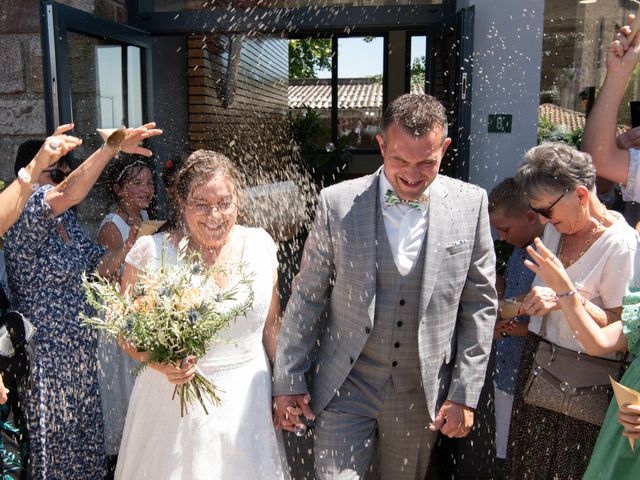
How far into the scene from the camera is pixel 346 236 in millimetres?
2947

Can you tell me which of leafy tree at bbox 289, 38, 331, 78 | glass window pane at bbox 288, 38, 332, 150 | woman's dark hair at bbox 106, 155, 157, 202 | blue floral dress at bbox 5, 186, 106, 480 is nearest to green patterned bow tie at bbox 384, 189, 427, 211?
blue floral dress at bbox 5, 186, 106, 480

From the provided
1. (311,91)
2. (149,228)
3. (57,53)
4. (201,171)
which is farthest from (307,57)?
(201,171)

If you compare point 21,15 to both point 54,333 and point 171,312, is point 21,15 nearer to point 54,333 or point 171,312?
point 54,333

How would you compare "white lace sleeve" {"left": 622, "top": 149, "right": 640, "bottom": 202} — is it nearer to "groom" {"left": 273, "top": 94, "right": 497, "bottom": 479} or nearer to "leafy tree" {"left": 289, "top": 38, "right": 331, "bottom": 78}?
"groom" {"left": 273, "top": 94, "right": 497, "bottom": 479}

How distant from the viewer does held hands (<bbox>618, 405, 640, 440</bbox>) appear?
Answer: 8.35 ft

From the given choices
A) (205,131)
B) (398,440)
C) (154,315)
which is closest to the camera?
(154,315)

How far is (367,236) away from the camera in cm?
292

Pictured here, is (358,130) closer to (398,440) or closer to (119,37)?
(119,37)

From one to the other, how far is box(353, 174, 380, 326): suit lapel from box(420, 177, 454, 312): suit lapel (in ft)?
0.70

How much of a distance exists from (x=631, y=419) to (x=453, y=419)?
0.72 meters

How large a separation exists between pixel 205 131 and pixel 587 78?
5.22m

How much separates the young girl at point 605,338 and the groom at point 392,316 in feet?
1.00

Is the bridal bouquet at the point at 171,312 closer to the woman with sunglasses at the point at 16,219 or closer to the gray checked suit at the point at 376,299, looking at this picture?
the gray checked suit at the point at 376,299

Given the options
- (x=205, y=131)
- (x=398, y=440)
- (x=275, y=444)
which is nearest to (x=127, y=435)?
(x=275, y=444)
